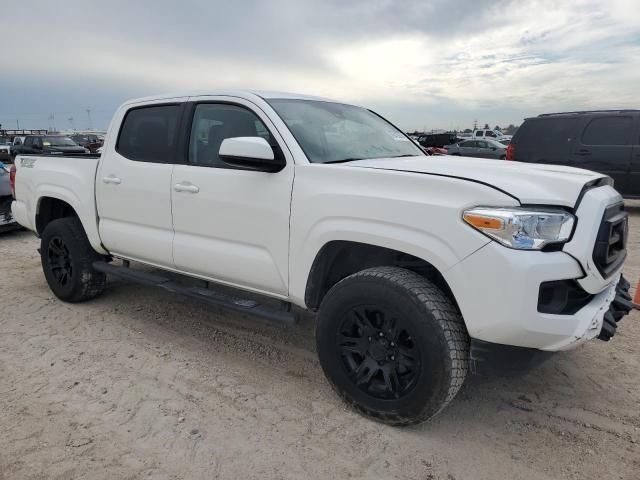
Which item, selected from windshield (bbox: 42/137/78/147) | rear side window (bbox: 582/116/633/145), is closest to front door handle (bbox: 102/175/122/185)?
rear side window (bbox: 582/116/633/145)

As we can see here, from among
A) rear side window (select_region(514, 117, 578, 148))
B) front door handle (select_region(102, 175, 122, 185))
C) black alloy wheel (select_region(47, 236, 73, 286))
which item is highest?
rear side window (select_region(514, 117, 578, 148))

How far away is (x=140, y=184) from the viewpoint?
3840mm

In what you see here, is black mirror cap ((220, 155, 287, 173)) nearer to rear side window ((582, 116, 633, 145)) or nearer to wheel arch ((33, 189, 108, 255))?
wheel arch ((33, 189, 108, 255))

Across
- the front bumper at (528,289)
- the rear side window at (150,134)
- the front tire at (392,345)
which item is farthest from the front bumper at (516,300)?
the rear side window at (150,134)

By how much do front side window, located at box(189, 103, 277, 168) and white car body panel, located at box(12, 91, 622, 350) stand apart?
8 cm

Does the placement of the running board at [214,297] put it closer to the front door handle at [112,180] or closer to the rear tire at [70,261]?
the rear tire at [70,261]

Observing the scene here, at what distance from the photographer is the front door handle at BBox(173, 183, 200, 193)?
345 cm

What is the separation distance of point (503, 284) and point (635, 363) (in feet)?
6.61

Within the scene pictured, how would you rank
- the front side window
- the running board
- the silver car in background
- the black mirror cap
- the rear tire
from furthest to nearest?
the silver car in background, the rear tire, the front side window, the running board, the black mirror cap

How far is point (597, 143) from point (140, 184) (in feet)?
29.3

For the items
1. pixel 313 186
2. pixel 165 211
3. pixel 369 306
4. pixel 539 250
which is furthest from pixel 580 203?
pixel 165 211

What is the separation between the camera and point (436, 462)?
99.4 inches

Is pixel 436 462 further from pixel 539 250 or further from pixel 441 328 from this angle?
pixel 539 250

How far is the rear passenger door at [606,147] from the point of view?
31.0 feet
